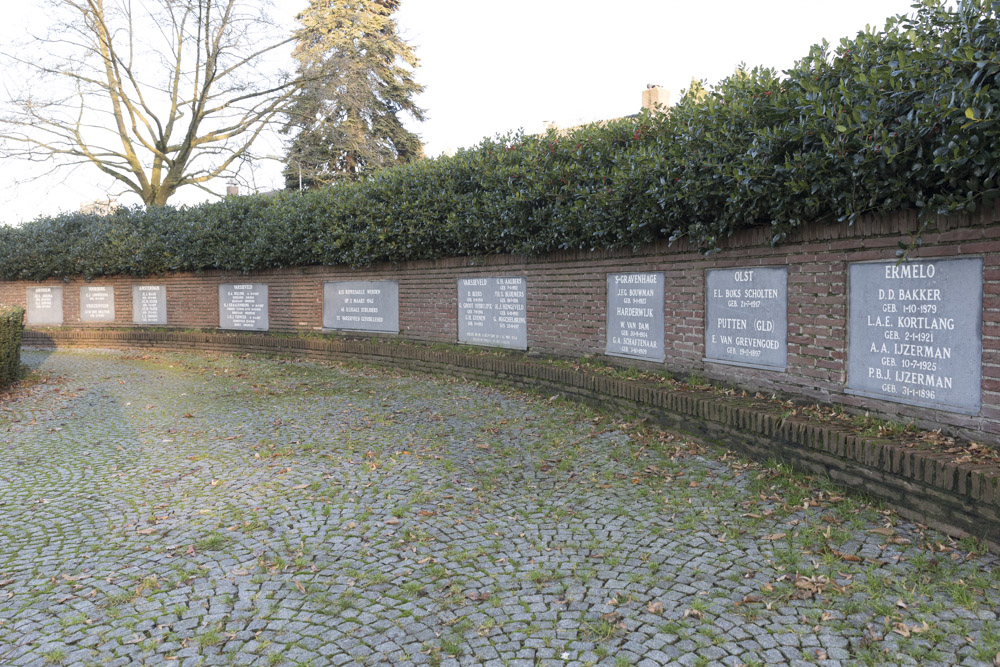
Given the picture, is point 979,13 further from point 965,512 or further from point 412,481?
point 412,481

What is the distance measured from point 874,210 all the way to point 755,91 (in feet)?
5.75

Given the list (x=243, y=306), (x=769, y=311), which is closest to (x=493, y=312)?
(x=769, y=311)

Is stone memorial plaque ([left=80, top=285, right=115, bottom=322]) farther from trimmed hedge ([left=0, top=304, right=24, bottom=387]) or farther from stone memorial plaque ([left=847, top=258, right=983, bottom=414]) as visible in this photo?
stone memorial plaque ([left=847, top=258, right=983, bottom=414])

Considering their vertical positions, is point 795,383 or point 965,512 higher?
point 795,383

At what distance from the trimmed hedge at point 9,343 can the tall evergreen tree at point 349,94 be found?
1282 cm

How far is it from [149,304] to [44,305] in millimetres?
4989

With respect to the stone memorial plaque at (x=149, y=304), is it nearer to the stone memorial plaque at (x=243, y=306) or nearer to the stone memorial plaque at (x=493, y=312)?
the stone memorial plaque at (x=243, y=306)

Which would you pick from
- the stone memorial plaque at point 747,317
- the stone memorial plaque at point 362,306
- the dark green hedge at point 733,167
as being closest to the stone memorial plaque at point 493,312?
the dark green hedge at point 733,167

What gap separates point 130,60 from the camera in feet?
70.0

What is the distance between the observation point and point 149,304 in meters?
19.0

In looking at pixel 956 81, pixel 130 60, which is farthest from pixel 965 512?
pixel 130 60

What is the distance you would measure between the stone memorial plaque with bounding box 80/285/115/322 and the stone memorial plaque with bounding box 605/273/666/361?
17126mm

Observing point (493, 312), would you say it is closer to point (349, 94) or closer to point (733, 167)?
point (733, 167)

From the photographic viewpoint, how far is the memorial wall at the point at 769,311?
4750 millimetres
